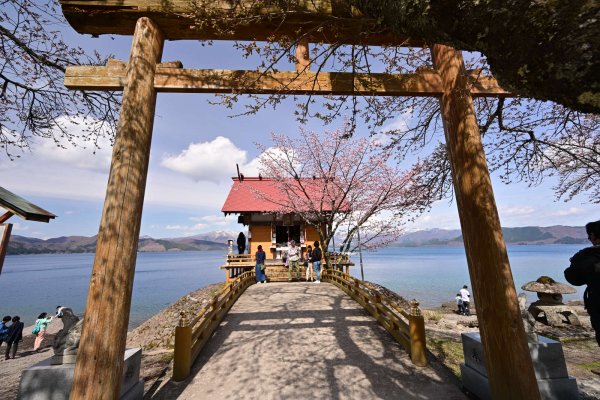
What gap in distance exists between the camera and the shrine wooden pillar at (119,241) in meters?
2.84

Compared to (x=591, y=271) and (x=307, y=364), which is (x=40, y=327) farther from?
(x=591, y=271)

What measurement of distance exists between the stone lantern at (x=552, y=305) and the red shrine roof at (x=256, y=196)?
34.6 ft

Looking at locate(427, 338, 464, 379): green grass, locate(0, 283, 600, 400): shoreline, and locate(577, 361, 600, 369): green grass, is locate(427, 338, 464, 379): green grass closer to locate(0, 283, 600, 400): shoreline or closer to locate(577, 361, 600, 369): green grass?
locate(0, 283, 600, 400): shoreline

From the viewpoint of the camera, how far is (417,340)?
5.16 metres

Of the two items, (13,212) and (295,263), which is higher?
(13,212)

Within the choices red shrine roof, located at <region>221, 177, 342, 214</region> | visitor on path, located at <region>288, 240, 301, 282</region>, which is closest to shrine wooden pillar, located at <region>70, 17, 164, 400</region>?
visitor on path, located at <region>288, 240, 301, 282</region>

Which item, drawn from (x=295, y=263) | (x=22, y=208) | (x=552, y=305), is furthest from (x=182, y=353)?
(x=552, y=305)

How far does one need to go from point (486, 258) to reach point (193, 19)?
16.3ft

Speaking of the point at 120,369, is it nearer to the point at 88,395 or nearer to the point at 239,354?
the point at 88,395

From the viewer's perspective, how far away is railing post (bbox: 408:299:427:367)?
5.08 m

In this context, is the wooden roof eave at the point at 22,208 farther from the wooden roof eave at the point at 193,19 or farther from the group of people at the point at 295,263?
the group of people at the point at 295,263

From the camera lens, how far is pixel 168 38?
4.11 meters

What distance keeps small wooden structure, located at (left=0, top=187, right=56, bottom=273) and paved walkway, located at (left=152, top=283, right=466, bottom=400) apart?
3199 millimetres

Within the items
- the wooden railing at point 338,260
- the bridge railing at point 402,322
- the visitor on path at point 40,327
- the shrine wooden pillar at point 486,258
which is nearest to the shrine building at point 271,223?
the wooden railing at point 338,260
